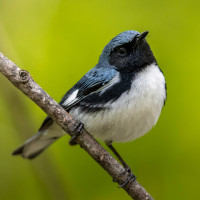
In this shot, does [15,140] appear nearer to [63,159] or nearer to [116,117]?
[63,159]

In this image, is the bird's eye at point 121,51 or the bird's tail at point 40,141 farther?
the bird's tail at point 40,141

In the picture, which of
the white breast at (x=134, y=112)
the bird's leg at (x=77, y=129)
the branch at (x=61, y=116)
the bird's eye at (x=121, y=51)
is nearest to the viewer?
the branch at (x=61, y=116)

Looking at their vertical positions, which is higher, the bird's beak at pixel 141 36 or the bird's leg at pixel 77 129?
the bird's beak at pixel 141 36

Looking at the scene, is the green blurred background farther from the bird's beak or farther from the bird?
the bird's beak

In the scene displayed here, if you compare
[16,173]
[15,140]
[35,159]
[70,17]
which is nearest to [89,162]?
[35,159]

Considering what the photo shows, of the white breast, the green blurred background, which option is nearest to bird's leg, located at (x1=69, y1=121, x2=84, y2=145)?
the white breast

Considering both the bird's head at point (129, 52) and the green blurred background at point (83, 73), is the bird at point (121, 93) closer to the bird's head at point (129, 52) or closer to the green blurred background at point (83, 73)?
the bird's head at point (129, 52)

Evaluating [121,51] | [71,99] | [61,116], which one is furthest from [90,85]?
[61,116]

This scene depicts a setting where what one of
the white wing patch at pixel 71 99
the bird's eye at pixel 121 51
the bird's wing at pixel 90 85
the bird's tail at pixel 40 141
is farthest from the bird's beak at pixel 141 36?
the bird's tail at pixel 40 141

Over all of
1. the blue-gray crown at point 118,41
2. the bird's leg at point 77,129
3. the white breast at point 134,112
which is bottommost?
the white breast at point 134,112
